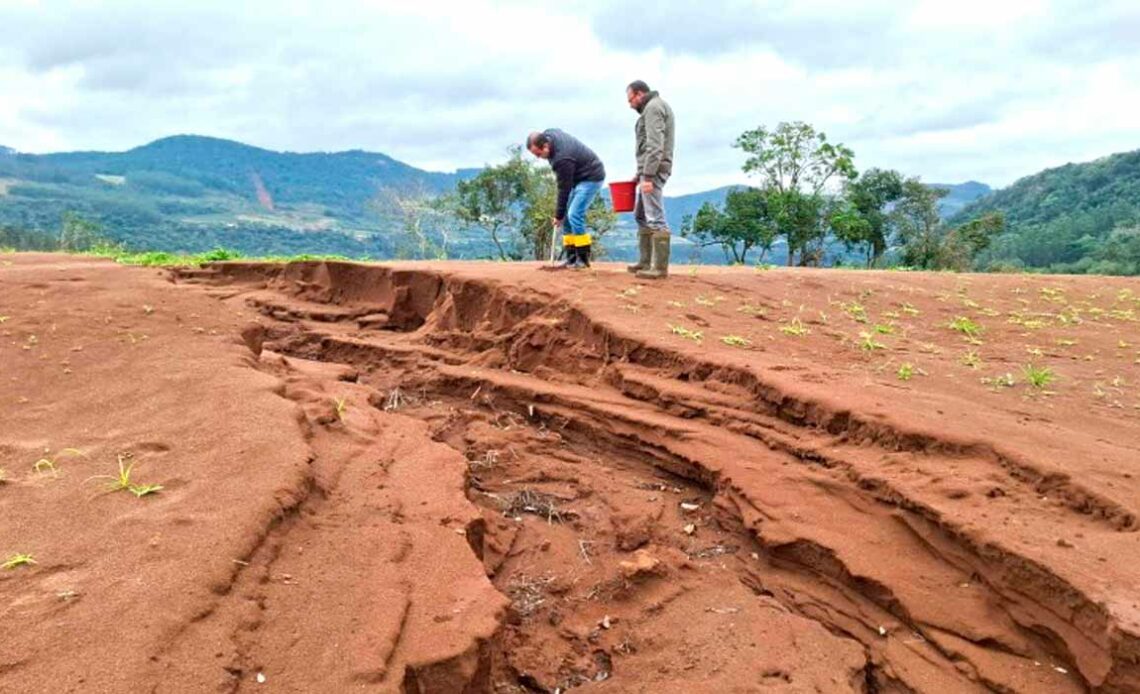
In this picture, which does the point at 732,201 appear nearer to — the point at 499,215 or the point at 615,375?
the point at 499,215

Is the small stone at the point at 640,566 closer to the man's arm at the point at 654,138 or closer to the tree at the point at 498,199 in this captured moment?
the man's arm at the point at 654,138

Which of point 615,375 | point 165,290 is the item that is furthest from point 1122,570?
point 165,290

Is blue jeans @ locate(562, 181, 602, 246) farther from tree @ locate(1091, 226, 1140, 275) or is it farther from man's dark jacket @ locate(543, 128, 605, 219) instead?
tree @ locate(1091, 226, 1140, 275)

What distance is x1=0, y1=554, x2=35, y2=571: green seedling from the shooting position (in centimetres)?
256

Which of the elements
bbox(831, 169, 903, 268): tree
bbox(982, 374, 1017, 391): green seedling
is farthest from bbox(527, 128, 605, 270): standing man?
bbox(831, 169, 903, 268): tree

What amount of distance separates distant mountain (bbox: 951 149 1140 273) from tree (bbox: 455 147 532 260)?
1753 cm

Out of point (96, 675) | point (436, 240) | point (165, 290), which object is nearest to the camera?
point (96, 675)

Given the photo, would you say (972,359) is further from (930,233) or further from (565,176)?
(930,233)

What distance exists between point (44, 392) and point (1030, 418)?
211 inches

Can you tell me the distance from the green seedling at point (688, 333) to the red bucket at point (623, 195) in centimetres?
219

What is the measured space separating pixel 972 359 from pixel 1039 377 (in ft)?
2.04

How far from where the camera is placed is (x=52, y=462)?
3457 millimetres

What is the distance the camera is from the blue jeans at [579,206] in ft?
25.3

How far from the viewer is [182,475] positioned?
3.29 metres
